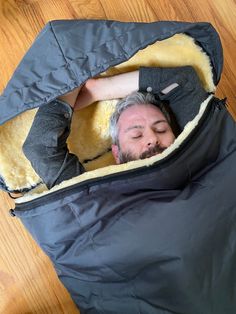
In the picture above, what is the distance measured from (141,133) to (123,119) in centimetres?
6

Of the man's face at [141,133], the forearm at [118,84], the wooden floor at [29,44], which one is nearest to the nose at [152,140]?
the man's face at [141,133]

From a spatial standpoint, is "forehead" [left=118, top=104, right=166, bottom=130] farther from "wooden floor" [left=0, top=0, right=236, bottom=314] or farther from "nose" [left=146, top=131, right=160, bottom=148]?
"wooden floor" [left=0, top=0, right=236, bottom=314]

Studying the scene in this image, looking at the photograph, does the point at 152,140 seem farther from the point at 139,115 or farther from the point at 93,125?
the point at 93,125

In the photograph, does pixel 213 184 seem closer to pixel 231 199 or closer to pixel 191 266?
pixel 231 199

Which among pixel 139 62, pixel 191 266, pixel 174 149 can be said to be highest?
pixel 139 62

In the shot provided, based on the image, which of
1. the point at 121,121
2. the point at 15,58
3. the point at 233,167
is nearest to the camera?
the point at 233,167

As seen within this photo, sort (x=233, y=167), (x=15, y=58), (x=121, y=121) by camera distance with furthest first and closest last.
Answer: (x=15, y=58), (x=121, y=121), (x=233, y=167)

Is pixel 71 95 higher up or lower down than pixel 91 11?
lower down

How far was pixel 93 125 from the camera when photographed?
3.72ft

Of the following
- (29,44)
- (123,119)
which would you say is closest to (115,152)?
(123,119)

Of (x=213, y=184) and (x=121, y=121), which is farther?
(x=121, y=121)

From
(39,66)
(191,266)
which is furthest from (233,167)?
(39,66)

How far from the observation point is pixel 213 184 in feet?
2.99

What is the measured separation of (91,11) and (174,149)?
0.55 m
